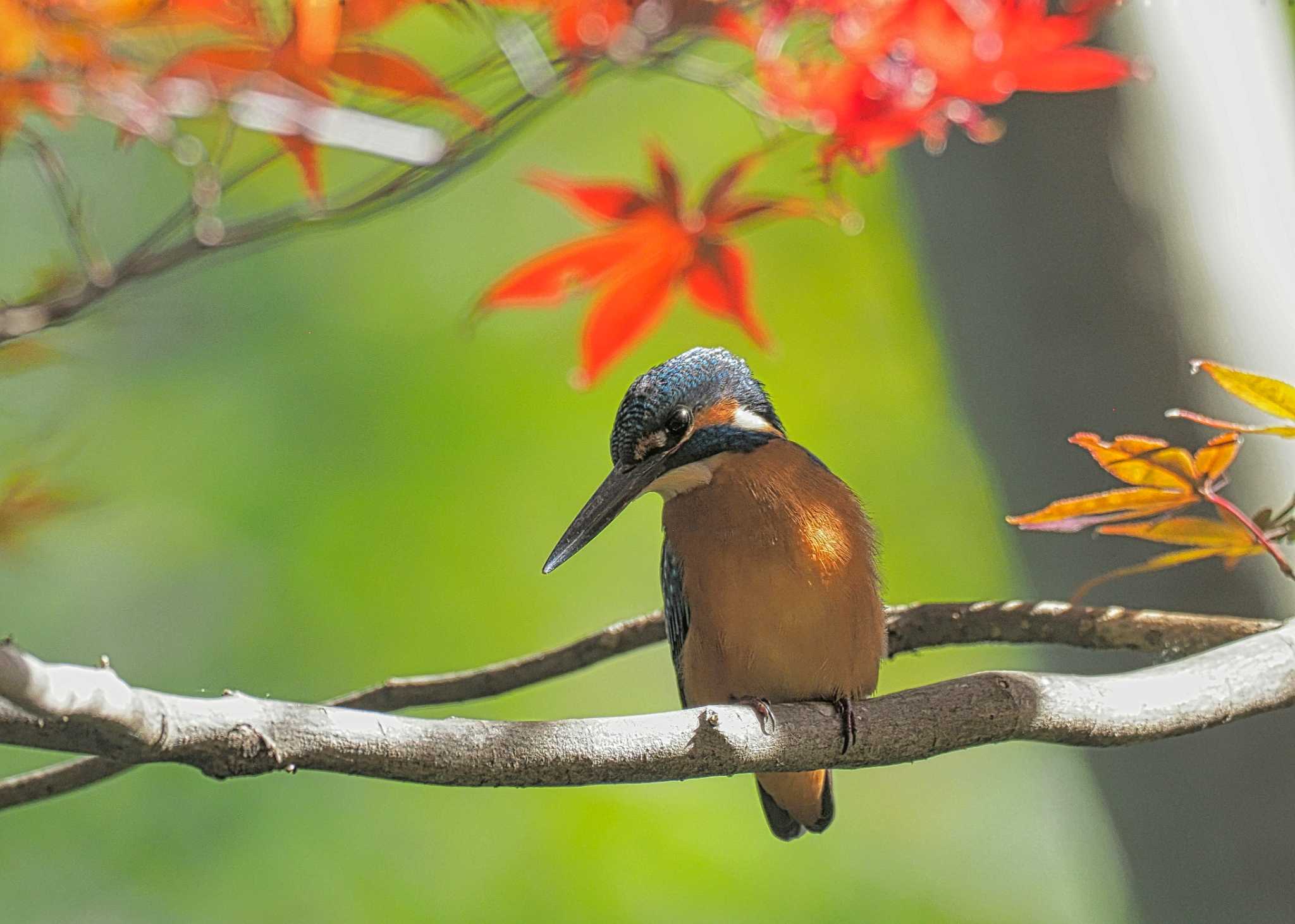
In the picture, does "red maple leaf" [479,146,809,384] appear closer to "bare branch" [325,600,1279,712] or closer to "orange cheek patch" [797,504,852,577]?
"orange cheek patch" [797,504,852,577]

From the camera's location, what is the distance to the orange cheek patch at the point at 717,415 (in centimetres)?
146

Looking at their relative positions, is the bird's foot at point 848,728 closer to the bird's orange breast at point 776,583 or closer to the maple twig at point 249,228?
the bird's orange breast at point 776,583

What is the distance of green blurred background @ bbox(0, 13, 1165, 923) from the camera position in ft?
12.8

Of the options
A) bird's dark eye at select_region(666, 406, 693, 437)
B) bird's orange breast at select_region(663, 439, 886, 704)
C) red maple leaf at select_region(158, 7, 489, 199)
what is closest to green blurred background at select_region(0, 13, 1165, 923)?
bird's orange breast at select_region(663, 439, 886, 704)

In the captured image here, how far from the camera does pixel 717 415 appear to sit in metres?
1.49

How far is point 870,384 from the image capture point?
438cm

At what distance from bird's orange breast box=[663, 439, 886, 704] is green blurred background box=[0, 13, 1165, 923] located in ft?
7.41

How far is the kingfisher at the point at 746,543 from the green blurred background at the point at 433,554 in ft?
7.42

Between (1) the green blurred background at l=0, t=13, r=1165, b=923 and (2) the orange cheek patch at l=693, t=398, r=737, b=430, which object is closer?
(2) the orange cheek patch at l=693, t=398, r=737, b=430

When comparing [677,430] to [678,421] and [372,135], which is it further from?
[372,135]

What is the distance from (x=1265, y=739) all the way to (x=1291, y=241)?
0.60 m

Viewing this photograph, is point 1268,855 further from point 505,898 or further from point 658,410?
point 505,898

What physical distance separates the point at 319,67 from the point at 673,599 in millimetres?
732

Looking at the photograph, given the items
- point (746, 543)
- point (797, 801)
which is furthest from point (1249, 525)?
point (797, 801)
